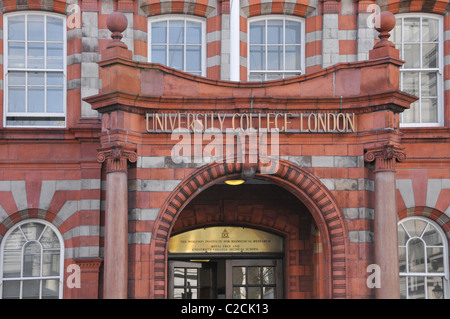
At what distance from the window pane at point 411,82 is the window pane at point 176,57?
4419 millimetres

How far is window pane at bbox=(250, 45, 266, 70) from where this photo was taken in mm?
18312

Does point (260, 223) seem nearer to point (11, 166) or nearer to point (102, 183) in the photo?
point (102, 183)

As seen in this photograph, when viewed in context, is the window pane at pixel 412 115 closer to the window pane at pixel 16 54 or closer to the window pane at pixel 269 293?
the window pane at pixel 269 293

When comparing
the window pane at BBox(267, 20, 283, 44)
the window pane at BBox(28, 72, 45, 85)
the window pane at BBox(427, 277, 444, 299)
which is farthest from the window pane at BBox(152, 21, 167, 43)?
the window pane at BBox(427, 277, 444, 299)

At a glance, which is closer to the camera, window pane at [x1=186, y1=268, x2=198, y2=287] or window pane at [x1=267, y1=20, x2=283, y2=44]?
window pane at [x1=267, y1=20, x2=283, y2=44]

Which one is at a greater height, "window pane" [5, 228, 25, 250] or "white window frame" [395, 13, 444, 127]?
"white window frame" [395, 13, 444, 127]

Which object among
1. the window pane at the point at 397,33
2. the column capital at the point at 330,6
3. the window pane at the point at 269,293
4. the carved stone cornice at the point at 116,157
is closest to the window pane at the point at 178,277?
the window pane at the point at 269,293

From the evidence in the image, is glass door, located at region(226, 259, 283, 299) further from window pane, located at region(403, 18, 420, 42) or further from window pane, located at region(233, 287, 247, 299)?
window pane, located at region(403, 18, 420, 42)

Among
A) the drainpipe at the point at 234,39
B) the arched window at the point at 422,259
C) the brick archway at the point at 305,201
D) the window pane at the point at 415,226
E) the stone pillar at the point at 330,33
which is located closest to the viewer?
the brick archway at the point at 305,201

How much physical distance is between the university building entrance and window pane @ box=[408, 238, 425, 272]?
8.27 feet

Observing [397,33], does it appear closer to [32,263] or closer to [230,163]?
[230,163]

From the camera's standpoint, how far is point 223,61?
59.0ft

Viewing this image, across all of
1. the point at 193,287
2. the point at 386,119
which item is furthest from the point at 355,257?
the point at 193,287

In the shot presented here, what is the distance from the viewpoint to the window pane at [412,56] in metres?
18.3
